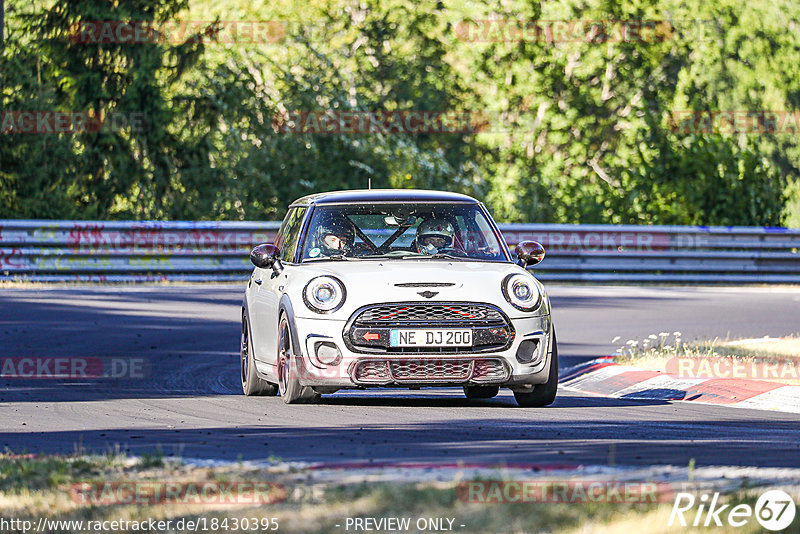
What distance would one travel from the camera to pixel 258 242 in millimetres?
27141

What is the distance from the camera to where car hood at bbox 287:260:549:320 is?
10.8 meters

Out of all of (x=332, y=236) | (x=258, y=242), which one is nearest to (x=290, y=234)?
(x=332, y=236)

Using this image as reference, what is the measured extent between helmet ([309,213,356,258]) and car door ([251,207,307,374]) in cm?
21

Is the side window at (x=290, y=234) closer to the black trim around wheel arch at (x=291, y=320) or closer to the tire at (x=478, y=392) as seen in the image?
the black trim around wheel arch at (x=291, y=320)

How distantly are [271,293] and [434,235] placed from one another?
1293 millimetres

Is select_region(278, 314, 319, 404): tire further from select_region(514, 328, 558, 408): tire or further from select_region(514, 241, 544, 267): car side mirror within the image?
select_region(514, 241, 544, 267): car side mirror

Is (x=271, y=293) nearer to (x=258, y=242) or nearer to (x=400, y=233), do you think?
(x=400, y=233)

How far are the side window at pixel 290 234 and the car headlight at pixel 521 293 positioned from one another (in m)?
1.83

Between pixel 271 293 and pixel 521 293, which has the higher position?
pixel 521 293

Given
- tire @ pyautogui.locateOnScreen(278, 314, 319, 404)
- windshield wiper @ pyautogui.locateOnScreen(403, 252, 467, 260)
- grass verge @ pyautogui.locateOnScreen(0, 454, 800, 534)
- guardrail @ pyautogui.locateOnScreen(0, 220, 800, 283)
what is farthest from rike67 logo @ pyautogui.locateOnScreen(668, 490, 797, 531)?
guardrail @ pyautogui.locateOnScreen(0, 220, 800, 283)

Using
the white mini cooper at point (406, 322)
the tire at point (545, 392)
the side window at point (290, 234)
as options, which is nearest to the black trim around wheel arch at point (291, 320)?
the white mini cooper at point (406, 322)

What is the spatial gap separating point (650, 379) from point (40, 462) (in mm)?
6778

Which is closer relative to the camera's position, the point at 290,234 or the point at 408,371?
the point at 408,371

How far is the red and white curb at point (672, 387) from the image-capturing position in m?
11.9
